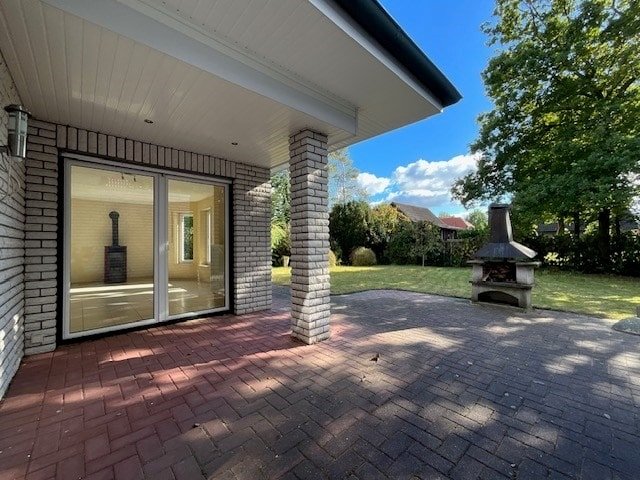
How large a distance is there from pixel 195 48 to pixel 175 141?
209 centimetres

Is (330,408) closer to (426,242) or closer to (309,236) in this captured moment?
(309,236)

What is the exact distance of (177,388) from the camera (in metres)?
2.45

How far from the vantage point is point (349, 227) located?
1566 cm

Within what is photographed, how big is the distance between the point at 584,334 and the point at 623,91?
409 inches

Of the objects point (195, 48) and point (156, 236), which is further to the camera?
point (156, 236)

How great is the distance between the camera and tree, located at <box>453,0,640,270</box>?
8617 millimetres

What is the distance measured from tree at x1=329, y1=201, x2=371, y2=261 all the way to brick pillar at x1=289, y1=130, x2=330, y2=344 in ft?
38.9

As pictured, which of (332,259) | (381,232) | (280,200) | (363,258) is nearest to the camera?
(332,259)

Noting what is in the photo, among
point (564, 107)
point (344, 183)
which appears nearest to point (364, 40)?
point (564, 107)

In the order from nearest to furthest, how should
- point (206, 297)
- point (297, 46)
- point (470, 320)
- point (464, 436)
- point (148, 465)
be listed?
point (148, 465), point (464, 436), point (297, 46), point (470, 320), point (206, 297)

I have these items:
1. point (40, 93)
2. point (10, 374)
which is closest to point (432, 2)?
point (40, 93)

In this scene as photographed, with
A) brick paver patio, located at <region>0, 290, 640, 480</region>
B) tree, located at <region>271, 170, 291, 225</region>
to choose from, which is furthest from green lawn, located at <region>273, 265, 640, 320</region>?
tree, located at <region>271, 170, 291, 225</region>

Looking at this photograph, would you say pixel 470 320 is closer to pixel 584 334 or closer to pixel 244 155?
pixel 584 334

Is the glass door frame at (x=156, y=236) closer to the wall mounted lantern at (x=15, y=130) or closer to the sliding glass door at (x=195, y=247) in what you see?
the sliding glass door at (x=195, y=247)
